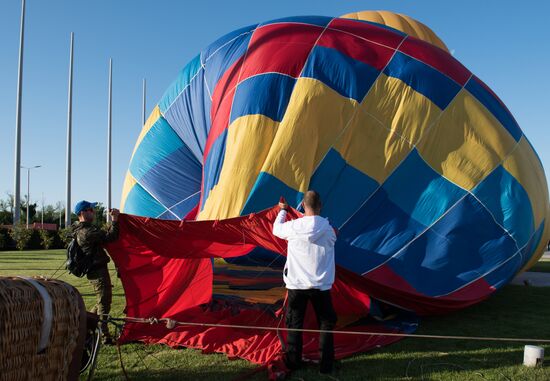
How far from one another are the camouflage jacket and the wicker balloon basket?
1723 mm

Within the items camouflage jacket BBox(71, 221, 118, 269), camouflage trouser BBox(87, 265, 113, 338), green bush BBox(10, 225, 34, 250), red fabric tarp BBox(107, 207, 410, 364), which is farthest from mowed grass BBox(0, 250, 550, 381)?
green bush BBox(10, 225, 34, 250)

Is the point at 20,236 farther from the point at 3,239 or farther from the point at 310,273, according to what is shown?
the point at 310,273

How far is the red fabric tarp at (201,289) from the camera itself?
448cm

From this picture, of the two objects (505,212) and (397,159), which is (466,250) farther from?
(397,159)

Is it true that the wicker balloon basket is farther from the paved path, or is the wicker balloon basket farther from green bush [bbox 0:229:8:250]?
green bush [bbox 0:229:8:250]

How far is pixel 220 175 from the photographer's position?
5.48m

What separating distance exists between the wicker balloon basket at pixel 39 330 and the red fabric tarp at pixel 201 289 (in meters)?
1.81

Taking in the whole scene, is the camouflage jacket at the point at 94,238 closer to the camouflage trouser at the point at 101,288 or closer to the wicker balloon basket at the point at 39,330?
the camouflage trouser at the point at 101,288

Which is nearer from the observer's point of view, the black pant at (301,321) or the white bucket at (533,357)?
the black pant at (301,321)

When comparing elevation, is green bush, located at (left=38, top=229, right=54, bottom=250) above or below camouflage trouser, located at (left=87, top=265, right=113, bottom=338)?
below

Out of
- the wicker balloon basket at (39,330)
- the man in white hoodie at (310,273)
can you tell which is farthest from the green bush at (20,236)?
the wicker balloon basket at (39,330)

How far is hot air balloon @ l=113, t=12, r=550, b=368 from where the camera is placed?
5262 millimetres

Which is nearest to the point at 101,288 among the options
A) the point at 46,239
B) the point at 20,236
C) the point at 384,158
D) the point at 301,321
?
the point at 301,321

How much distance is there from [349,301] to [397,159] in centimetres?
157
